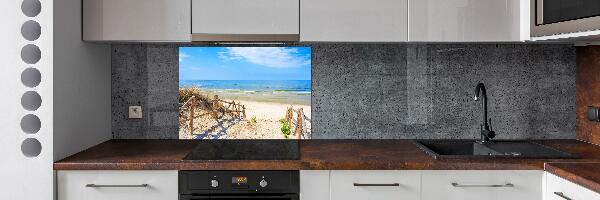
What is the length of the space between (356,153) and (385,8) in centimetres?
68

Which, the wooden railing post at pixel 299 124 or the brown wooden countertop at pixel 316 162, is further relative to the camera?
the wooden railing post at pixel 299 124

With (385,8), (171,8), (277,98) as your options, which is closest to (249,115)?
(277,98)

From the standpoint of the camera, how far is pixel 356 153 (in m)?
2.49

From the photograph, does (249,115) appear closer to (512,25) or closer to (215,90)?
(215,90)

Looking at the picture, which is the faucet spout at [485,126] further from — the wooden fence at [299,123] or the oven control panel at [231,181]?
the oven control panel at [231,181]

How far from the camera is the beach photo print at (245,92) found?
9.79ft

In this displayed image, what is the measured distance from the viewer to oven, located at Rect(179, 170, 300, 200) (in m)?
2.27

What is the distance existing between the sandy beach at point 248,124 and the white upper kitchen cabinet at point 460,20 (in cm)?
78
